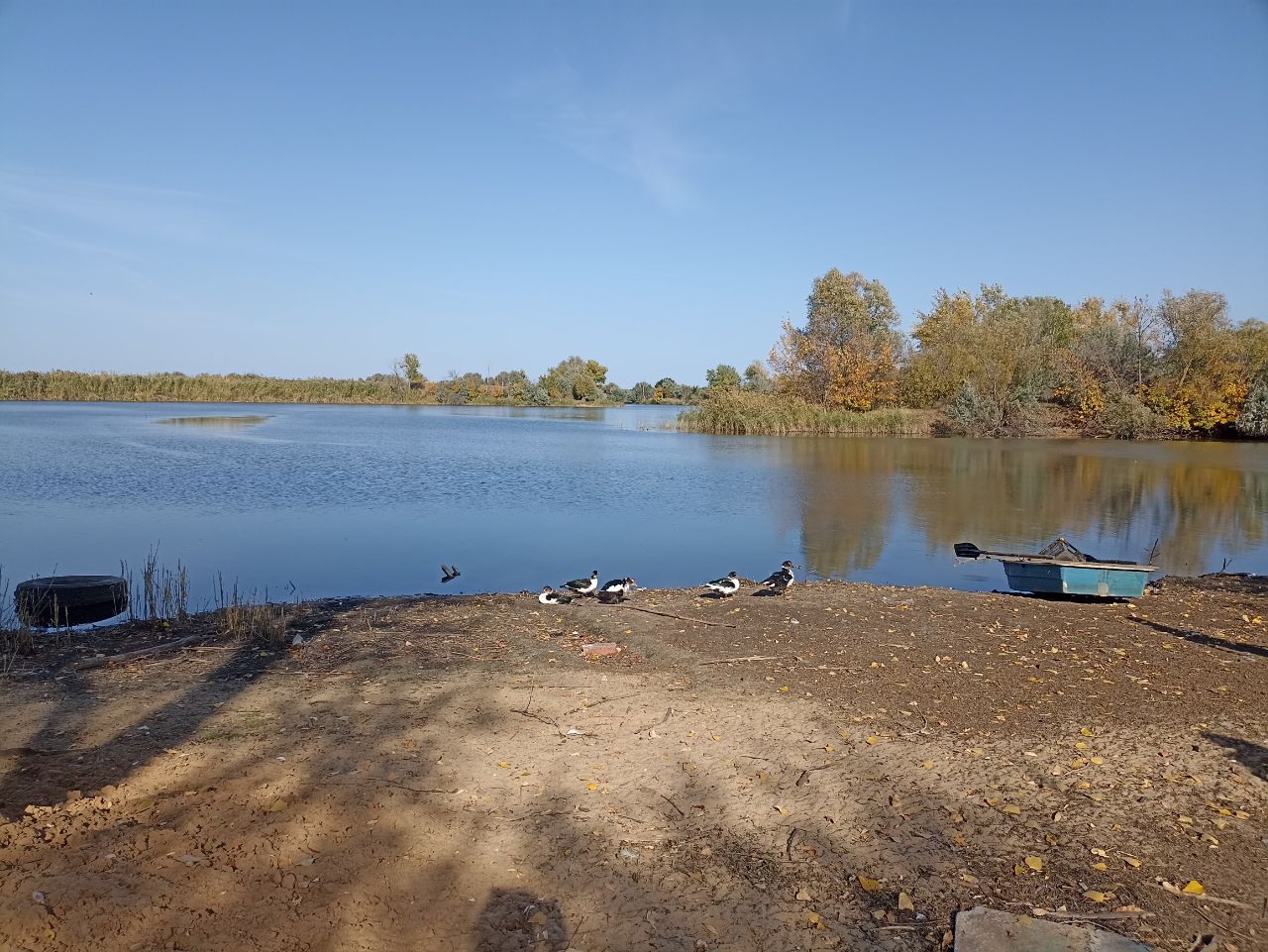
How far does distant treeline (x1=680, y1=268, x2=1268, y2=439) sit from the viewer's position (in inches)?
2008

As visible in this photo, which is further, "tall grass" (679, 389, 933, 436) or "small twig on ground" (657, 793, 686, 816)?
"tall grass" (679, 389, 933, 436)

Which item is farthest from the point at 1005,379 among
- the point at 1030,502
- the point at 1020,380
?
the point at 1030,502

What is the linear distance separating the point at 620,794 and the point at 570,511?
15.3 m

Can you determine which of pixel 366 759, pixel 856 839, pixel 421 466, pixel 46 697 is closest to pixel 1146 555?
pixel 856 839

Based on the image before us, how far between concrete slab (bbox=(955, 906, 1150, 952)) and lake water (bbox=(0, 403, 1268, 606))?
946 cm

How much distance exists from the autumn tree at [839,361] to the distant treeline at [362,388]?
5330 cm

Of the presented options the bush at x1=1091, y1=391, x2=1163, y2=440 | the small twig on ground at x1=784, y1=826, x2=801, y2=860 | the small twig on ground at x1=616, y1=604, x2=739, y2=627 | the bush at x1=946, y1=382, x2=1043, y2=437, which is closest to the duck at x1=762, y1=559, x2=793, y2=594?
Result: the small twig on ground at x1=616, y1=604, x2=739, y2=627

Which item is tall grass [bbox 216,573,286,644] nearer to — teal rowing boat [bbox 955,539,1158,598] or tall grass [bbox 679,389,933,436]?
teal rowing boat [bbox 955,539,1158,598]

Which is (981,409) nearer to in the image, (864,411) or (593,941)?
(864,411)

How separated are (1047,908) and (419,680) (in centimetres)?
475

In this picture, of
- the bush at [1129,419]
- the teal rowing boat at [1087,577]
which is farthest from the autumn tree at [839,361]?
the teal rowing boat at [1087,577]

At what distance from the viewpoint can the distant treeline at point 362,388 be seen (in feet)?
263

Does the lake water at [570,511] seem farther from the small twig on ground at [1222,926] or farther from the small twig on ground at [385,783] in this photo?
the small twig on ground at [1222,926]

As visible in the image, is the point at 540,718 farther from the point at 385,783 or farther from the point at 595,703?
the point at 385,783
